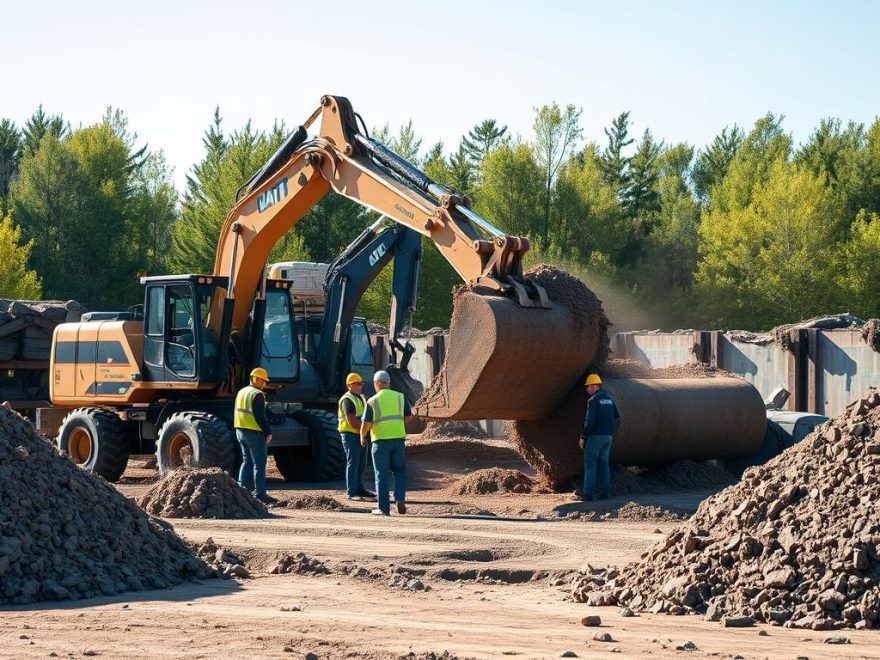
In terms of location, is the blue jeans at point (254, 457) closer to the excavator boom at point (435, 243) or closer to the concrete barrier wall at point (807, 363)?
the excavator boom at point (435, 243)

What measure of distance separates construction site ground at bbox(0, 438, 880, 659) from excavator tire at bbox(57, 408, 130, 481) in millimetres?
4660

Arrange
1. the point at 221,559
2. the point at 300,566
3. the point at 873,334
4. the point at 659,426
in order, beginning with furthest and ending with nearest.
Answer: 1. the point at 873,334
2. the point at 659,426
3. the point at 221,559
4. the point at 300,566

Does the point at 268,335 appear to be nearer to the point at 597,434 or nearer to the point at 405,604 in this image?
the point at 597,434

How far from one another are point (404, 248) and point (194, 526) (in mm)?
6133

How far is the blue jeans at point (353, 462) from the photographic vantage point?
14.7 m

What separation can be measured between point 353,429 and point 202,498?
1.96 metres

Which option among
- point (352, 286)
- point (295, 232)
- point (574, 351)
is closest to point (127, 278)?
point (295, 232)

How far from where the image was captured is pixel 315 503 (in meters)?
14.5

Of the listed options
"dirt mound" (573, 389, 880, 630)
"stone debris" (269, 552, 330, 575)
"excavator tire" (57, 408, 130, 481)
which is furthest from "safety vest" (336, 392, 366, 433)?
"dirt mound" (573, 389, 880, 630)

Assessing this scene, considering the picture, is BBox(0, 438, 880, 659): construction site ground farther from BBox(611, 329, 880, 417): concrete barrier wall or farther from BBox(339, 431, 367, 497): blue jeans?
BBox(611, 329, 880, 417): concrete barrier wall

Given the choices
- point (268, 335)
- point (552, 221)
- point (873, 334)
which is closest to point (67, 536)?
point (268, 335)

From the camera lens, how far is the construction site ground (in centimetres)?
744

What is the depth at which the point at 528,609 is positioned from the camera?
8.88 metres

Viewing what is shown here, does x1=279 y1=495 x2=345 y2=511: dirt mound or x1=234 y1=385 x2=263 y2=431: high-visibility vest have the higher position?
x1=234 y1=385 x2=263 y2=431: high-visibility vest
